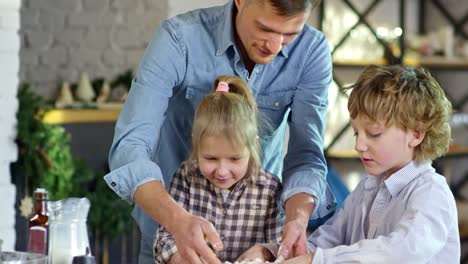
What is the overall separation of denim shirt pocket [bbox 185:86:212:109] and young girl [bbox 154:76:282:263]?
6 centimetres

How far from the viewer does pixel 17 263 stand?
1.80m

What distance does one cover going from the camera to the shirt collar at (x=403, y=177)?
6.62 ft

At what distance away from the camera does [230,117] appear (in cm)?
211

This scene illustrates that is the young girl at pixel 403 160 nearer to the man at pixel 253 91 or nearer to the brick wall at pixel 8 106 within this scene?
the man at pixel 253 91

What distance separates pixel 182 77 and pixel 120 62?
3455 millimetres

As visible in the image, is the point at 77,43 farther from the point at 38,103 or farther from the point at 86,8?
the point at 38,103

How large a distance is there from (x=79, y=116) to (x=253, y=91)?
2705 millimetres

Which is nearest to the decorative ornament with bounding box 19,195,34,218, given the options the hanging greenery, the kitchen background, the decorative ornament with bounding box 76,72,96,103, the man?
the hanging greenery

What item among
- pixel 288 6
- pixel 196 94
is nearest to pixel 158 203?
pixel 196 94

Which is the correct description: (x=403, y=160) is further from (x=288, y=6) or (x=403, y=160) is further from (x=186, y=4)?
(x=186, y=4)

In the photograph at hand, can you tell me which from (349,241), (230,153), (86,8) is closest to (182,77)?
(230,153)

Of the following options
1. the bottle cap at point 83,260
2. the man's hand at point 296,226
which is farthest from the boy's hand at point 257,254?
the bottle cap at point 83,260

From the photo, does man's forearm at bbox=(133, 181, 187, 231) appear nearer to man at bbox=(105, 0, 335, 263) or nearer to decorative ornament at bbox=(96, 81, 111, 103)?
man at bbox=(105, 0, 335, 263)

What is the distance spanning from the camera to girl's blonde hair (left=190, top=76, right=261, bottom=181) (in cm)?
211
